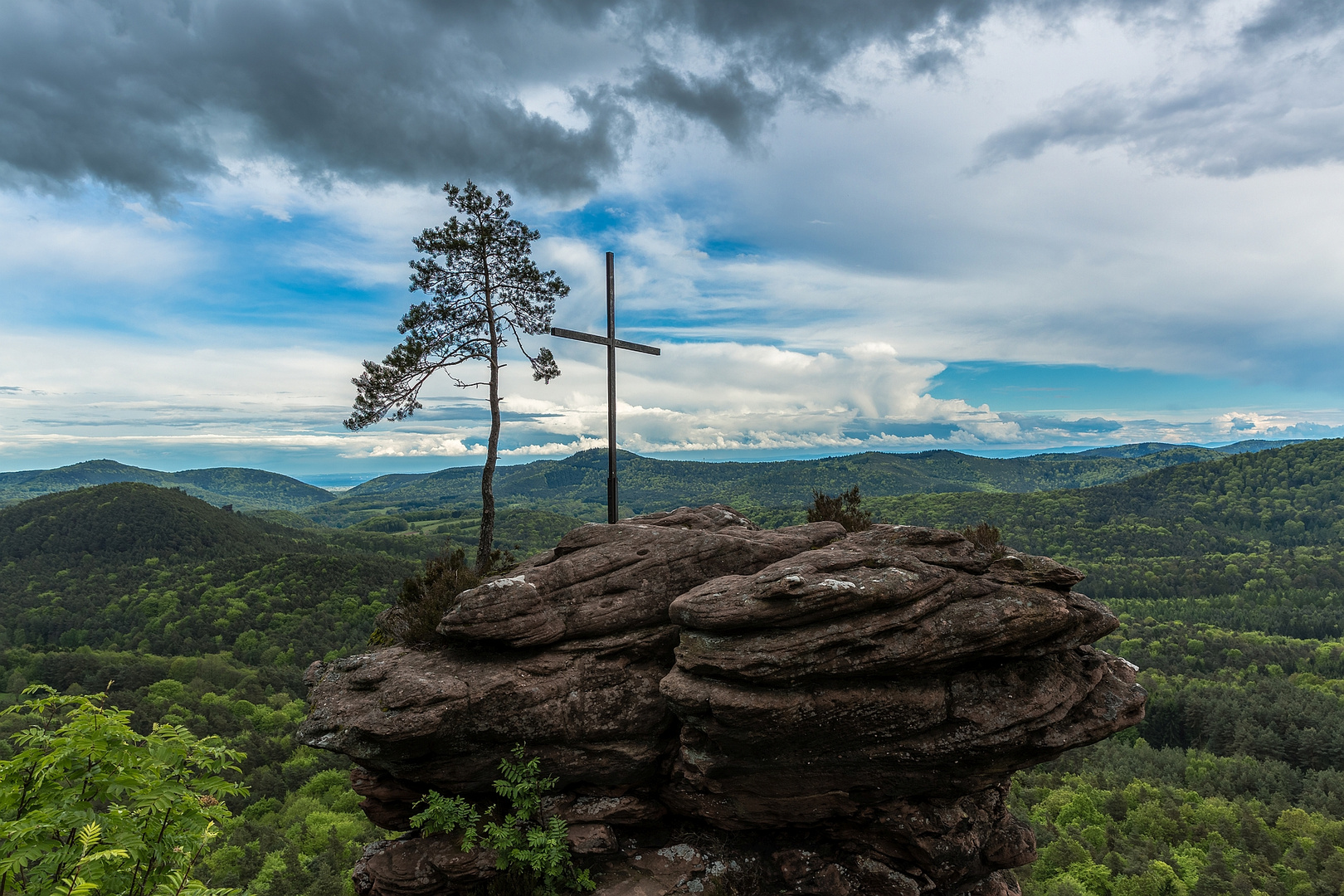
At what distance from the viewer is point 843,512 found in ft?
62.0

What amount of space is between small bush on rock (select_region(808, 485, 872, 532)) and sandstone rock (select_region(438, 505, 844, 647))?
98.5 inches

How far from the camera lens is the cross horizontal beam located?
18.4m

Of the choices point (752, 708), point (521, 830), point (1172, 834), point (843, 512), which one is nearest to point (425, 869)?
point (521, 830)

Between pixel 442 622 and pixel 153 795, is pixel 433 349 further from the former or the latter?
pixel 153 795

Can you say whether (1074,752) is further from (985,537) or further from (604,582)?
(604,582)

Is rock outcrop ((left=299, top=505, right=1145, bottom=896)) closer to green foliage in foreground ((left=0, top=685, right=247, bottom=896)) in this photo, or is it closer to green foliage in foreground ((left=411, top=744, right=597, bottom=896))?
green foliage in foreground ((left=411, top=744, right=597, bottom=896))

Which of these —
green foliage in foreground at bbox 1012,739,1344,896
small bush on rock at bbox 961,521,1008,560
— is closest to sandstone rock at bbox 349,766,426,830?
small bush on rock at bbox 961,521,1008,560

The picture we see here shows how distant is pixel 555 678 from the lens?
13.2 meters

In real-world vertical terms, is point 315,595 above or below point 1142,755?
above

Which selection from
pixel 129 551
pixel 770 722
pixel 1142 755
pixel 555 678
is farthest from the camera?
pixel 129 551

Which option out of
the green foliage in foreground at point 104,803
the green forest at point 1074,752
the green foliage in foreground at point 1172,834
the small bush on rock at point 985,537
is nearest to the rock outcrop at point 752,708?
the small bush on rock at point 985,537

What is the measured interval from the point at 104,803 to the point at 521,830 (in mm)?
8284

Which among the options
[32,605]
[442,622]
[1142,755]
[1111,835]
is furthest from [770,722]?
[32,605]

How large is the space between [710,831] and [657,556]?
263 inches
